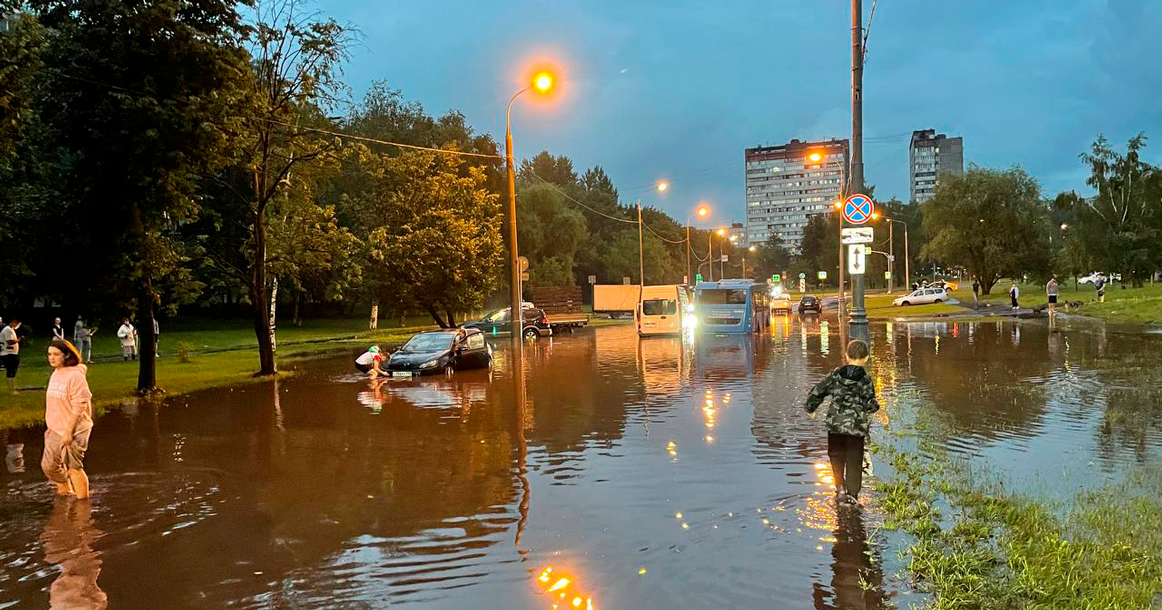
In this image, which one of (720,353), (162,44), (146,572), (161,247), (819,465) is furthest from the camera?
(720,353)

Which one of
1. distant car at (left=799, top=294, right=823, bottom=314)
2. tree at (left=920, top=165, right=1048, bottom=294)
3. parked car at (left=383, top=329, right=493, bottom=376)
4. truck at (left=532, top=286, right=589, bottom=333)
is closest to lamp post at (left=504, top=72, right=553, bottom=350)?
parked car at (left=383, top=329, right=493, bottom=376)

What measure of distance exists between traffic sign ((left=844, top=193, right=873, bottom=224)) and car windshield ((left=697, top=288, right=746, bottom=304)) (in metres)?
19.2

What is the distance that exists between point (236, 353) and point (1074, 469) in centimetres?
3109

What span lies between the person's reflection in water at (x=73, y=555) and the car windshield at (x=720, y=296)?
97.8 ft

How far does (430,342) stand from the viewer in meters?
22.6

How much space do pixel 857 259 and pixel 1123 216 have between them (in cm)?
5657

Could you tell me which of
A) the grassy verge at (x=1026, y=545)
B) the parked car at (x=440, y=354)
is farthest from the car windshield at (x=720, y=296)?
the grassy verge at (x=1026, y=545)

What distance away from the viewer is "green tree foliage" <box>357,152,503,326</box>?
39531 millimetres

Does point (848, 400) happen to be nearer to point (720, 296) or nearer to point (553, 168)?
point (720, 296)

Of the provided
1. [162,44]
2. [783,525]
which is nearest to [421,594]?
[783,525]

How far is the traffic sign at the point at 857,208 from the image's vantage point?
53.6 ft

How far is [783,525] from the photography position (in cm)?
686

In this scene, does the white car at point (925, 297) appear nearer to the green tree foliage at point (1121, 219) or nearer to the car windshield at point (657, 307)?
the green tree foliage at point (1121, 219)

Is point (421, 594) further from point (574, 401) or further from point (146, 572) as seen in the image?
point (574, 401)
